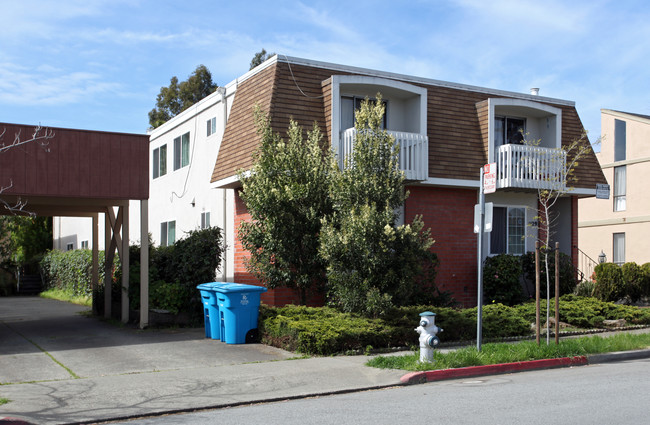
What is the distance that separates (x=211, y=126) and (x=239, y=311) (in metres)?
8.50

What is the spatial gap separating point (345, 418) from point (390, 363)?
3404mm

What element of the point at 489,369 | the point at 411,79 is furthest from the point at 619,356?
the point at 411,79

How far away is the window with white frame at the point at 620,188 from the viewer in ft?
103

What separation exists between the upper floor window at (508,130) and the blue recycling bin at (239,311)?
978 centimetres

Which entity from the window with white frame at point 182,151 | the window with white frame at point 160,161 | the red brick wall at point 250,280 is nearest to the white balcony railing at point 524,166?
the red brick wall at point 250,280

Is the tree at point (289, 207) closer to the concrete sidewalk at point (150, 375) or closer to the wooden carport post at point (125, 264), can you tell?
the concrete sidewalk at point (150, 375)

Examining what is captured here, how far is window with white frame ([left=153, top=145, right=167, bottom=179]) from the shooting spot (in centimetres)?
2424

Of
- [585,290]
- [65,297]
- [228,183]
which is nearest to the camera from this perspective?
[228,183]

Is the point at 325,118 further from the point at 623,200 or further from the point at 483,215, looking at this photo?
the point at 623,200

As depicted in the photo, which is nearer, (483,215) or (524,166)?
(483,215)

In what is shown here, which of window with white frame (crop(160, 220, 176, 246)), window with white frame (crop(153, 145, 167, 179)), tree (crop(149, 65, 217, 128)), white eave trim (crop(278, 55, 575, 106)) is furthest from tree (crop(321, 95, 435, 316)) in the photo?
tree (crop(149, 65, 217, 128))

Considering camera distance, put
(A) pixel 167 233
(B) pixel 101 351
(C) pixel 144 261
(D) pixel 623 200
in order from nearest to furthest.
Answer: (B) pixel 101 351
(C) pixel 144 261
(A) pixel 167 233
(D) pixel 623 200

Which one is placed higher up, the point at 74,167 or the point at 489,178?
the point at 74,167

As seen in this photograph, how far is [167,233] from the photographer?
23547 mm
